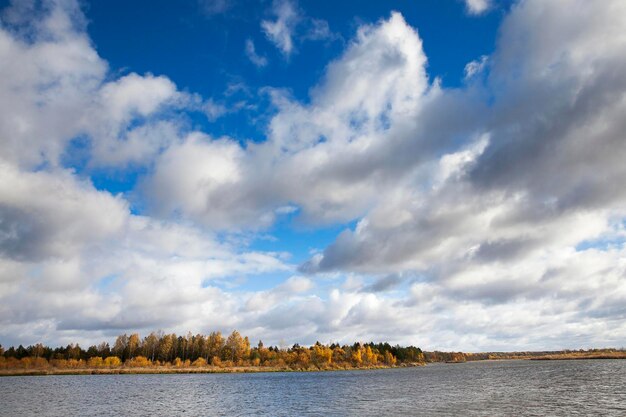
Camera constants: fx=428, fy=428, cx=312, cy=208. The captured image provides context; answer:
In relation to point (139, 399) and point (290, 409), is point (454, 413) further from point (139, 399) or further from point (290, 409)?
point (139, 399)

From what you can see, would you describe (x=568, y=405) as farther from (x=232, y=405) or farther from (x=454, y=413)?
(x=232, y=405)

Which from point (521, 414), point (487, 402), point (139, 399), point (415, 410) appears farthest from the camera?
point (139, 399)

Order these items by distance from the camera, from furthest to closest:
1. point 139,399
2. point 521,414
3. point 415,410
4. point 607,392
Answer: point 139,399, point 607,392, point 415,410, point 521,414

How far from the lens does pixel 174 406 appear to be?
71562mm

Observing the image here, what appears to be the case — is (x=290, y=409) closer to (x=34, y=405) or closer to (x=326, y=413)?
(x=326, y=413)

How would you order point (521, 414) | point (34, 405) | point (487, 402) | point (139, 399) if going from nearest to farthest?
point (521, 414) → point (487, 402) → point (34, 405) → point (139, 399)

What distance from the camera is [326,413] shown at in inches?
2357

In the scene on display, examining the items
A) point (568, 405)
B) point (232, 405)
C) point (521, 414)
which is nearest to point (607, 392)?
point (568, 405)

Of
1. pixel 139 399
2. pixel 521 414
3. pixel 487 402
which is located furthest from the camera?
pixel 139 399

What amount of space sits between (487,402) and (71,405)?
221 feet

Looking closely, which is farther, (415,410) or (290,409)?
(290,409)

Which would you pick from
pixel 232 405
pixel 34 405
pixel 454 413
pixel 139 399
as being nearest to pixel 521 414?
pixel 454 413

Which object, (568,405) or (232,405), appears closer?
(568,405)

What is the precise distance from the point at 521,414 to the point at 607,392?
35.9 meters
